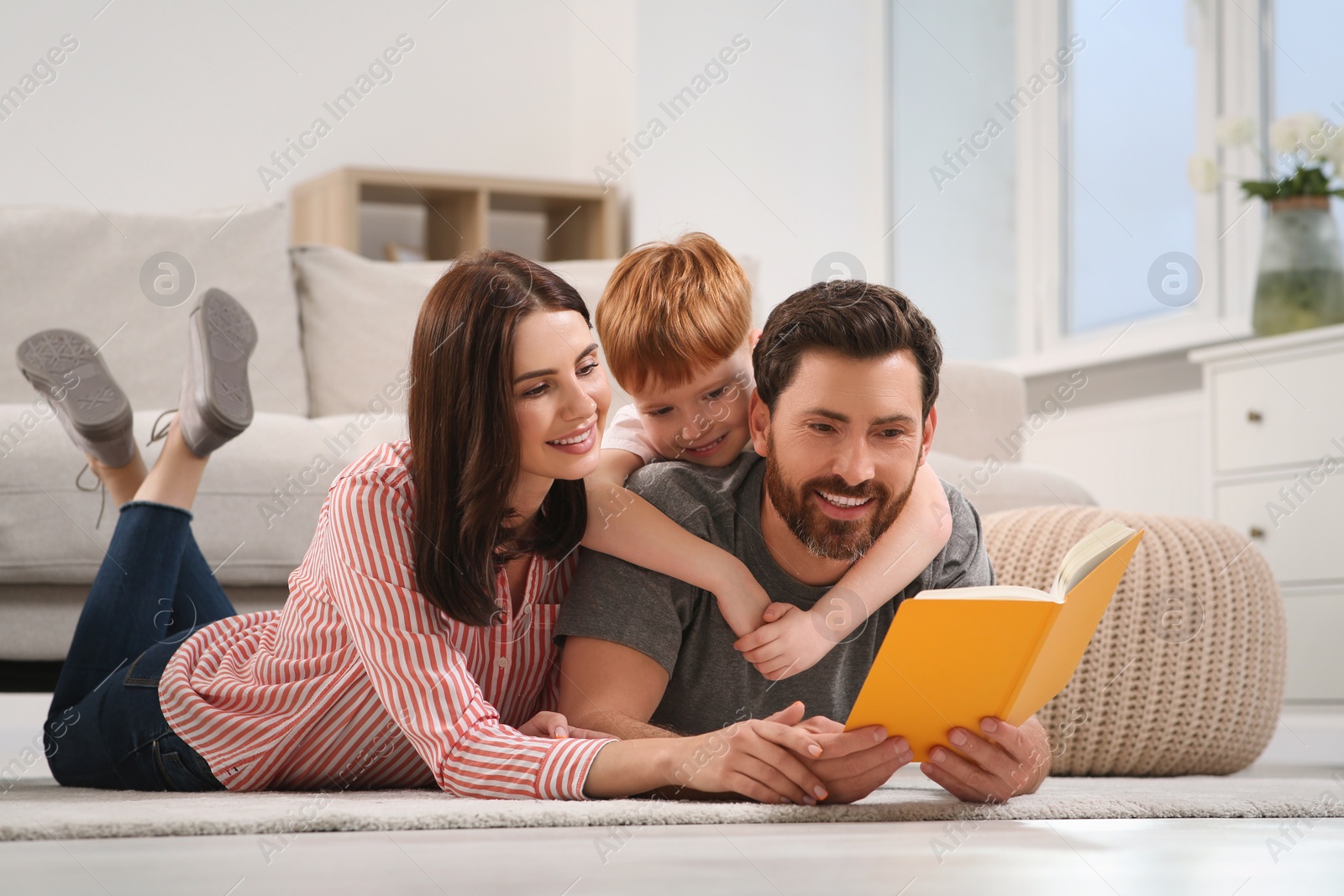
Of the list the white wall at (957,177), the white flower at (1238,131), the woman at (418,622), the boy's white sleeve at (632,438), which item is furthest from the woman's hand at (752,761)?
the white wall at (957,177)

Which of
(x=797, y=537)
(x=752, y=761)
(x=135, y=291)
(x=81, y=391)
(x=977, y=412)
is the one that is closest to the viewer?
(x=752, y=761)

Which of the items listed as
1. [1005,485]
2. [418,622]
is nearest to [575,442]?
[418,622]

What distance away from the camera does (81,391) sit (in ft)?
5.41

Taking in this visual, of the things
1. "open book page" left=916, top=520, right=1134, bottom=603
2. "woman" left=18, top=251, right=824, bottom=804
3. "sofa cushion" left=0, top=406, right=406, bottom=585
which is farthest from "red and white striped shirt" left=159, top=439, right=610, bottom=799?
"sofa cushion" left=0, top=406, right=406, bottom=585

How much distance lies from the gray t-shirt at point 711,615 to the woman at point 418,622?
70mm

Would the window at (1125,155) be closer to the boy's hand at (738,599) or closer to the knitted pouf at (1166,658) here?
the knitted pouf at (1166,658)

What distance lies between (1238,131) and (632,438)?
2.17 metres

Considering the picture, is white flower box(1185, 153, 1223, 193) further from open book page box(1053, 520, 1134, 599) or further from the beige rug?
open book page box(1053, 520, 1134, 599)

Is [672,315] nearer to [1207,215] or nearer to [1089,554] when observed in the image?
[1089,554]

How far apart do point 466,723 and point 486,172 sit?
3.28m

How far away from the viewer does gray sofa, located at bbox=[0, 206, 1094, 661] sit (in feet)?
6.24

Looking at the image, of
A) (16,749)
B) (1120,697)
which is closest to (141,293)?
(16,749)

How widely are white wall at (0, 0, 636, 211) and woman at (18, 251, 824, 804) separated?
7.83 feet

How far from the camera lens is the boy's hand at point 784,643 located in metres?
1.24
